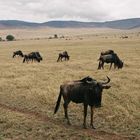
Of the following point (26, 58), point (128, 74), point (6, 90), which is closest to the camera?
point (6, 90)

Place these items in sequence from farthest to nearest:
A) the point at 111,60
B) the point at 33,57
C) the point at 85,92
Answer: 1. the point at 33,57
2. the point at 111,60
3. the point at 85,92

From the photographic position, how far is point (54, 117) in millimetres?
14352

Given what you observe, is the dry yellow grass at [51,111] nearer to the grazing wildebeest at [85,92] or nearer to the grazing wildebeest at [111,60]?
the grazing wildebeest at [85,92]

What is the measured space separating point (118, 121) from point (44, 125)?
2759 mm

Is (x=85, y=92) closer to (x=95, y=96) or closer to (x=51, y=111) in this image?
(x=95, y=96)

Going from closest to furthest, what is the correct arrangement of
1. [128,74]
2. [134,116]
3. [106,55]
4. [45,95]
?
1. [134,116]
2. [45,95]
3. [128,74]
4. [106,55]

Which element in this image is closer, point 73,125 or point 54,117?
point 73,125

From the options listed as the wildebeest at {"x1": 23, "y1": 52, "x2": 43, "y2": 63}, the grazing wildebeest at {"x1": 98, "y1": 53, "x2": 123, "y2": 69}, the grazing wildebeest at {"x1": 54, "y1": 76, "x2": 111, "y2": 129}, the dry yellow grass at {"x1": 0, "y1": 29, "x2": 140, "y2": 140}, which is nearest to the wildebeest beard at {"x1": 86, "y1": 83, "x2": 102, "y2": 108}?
the grazing wildebeest at {"x1": 54, "y1": 76, "x2": 111, "y2": 129}

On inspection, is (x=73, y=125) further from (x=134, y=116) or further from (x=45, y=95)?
(x=45, y=95)

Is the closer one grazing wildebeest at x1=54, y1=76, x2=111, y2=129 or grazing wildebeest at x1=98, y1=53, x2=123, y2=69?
grazing wildebeest at x1=54, y1=76, x2=111, y2=129

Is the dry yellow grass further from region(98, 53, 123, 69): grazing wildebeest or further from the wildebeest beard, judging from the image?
region(98, 53, 123, 69): grazing wildebeest

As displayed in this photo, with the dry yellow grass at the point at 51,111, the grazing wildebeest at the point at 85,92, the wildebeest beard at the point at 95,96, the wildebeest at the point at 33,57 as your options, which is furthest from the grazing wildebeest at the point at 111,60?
the wildebeest beard at the point at 95,96

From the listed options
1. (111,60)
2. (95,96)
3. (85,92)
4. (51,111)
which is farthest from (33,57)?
(95,96)

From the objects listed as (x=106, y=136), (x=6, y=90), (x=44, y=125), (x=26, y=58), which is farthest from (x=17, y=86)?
(x=26, y=58)
